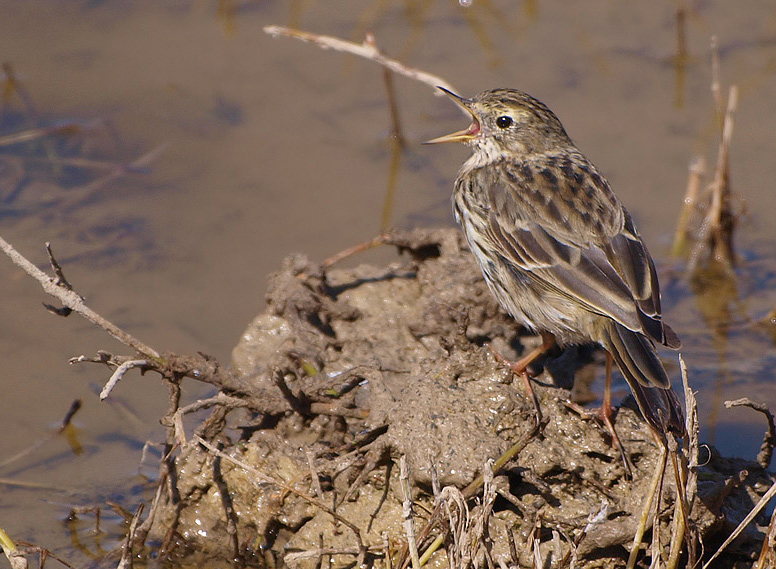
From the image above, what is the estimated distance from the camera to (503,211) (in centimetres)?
569

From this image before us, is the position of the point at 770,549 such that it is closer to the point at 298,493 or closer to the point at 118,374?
the point at 298,493

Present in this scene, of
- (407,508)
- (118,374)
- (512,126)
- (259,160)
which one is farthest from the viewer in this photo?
(259,160)

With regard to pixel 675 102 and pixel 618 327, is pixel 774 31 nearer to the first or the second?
pixel 675 102

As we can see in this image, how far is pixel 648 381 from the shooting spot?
15.4ft

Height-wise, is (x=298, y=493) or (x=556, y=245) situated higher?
(x=556, y=245)

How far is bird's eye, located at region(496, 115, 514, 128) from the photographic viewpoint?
6.27 metres

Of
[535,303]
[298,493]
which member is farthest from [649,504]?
[298,493]

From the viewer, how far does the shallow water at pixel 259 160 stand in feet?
20.9

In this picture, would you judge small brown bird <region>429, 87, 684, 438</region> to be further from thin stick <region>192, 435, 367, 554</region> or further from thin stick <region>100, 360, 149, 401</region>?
thin stick <region>100, 360, 149, 401</region>

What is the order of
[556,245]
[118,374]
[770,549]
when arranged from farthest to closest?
[556,245] → [118,374] → [770,549]

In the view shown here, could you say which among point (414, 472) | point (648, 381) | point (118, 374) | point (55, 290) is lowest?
point (414, 472)

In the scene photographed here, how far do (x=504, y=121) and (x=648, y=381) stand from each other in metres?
2.22

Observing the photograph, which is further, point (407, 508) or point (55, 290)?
point (55, 290)

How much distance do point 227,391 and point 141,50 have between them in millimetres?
5548
